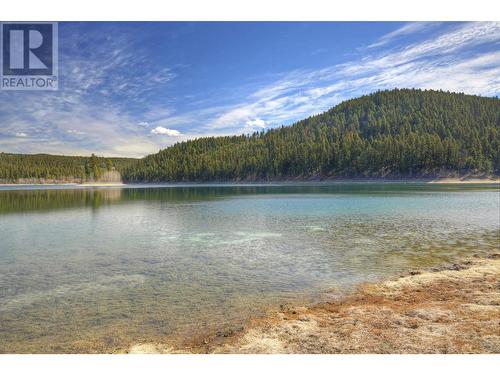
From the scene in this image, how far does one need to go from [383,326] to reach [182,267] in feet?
27.5

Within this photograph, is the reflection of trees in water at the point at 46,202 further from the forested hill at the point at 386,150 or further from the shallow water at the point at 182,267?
the forested hill at the point at 386,150

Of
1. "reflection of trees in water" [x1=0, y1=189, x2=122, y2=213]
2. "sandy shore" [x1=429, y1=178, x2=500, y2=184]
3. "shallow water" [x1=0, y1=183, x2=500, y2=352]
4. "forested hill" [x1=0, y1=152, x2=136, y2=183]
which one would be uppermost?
"forested hill" [x1=0, y1=152, x2=136, y2=183]

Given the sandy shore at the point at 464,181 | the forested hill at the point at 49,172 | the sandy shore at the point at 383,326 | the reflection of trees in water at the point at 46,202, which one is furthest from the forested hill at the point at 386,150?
the sandy shore at the point at 383,326

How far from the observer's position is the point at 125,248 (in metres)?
18.3

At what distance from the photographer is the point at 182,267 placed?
1441 cm

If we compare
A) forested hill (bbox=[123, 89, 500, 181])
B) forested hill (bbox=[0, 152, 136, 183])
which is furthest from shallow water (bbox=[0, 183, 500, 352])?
forested hill (bbox=[0, 152, 136, 183])

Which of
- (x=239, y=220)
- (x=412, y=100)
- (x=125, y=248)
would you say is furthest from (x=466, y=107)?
→ (x=125, y=248)

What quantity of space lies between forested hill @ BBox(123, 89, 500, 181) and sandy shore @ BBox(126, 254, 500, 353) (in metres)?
114

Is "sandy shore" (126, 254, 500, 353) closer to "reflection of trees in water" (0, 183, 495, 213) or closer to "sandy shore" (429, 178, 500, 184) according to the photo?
"reflection of trees in water" (0, 183, 495, 213)

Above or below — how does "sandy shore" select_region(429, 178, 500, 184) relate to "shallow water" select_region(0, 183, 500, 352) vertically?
above

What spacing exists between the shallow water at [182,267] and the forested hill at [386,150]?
96230mm

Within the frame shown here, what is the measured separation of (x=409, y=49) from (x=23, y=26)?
57.9 ft

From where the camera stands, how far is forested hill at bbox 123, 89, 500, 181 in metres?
115

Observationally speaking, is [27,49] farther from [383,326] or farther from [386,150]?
[386,150]
